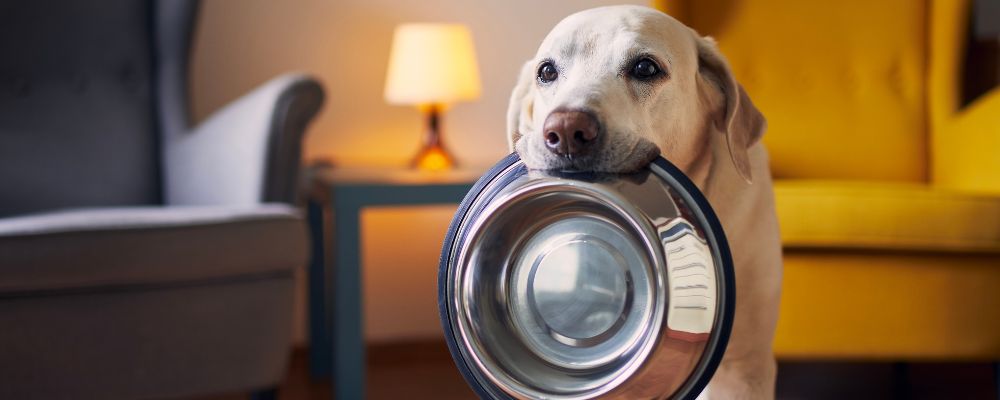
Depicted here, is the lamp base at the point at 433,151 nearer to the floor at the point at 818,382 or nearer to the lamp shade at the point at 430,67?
the lamp shade at the point at 430,67

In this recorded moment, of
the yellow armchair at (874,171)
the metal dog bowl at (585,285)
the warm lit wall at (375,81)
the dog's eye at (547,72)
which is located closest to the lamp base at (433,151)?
the warm lit wall at (375,81)

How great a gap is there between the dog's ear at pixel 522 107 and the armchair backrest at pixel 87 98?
4.13 feet

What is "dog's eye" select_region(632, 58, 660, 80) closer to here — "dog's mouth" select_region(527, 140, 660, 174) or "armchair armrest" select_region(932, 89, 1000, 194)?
"dog's mouth" select_region(527, 140, 660, 174)

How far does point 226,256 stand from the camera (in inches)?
59.0

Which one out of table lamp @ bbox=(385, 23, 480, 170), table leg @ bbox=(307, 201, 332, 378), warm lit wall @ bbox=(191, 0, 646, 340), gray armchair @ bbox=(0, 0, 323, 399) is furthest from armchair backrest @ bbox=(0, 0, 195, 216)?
table lamp @ bbox=(385, 23, 480, 170)

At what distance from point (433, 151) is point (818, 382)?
1144mm

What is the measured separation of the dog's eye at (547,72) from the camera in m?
1.05

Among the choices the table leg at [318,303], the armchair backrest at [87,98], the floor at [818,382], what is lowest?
the floor at [818,382]

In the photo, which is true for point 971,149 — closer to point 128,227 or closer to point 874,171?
point 874,171

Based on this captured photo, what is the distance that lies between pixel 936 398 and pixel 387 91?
5.02ft

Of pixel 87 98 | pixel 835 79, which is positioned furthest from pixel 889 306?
pixel 87 98

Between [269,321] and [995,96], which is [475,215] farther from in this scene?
[995,96]

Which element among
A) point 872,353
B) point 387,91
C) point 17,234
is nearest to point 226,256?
point 17,234

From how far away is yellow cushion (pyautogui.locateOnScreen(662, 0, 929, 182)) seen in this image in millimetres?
2105
